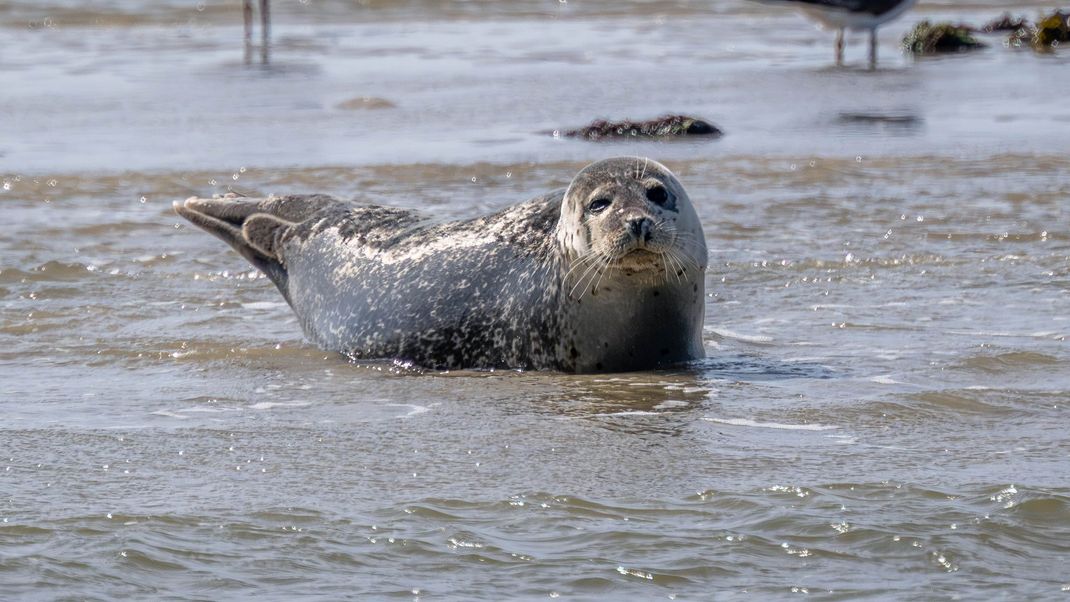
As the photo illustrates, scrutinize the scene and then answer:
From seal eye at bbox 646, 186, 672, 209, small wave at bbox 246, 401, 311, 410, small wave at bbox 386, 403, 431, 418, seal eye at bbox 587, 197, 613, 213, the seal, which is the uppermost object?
seal eye at bbox 646, 186, 672, 209

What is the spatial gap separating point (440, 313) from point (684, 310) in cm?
89

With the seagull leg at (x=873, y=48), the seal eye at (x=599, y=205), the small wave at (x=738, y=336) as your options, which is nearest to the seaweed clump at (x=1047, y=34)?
the seagull leg at (x=873, y=48)

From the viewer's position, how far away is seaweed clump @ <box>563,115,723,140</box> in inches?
482

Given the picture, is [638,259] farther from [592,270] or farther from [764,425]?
[764,425]

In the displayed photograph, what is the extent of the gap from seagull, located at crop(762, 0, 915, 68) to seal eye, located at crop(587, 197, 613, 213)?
12250mm

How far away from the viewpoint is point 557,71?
16375 millimetres

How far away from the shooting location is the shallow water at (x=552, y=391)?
404cm

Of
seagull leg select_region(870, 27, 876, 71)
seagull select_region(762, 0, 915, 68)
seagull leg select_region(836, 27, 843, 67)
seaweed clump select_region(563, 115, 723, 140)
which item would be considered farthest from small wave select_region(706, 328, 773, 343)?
seagull select_region(762, 0, 915, 68)

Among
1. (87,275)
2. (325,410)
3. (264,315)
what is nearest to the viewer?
(325,410)

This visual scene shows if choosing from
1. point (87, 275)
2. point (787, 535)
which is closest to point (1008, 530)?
point (787, 535)

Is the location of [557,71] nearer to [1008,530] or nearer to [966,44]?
[966,44]

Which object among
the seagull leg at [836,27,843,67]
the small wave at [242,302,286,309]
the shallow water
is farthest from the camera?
the seagull leg at [836,27,843,67]

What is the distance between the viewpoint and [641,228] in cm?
562

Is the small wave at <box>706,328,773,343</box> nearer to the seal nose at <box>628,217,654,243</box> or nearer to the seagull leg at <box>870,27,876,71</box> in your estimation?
the seal nose at <box>628,217,654,243</box>
